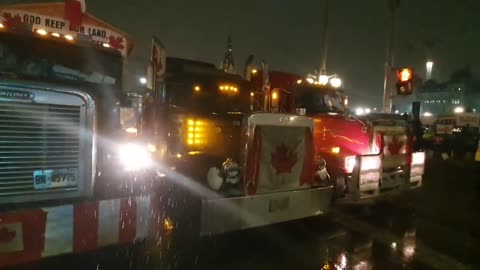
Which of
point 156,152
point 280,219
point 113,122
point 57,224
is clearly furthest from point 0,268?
point 156,152

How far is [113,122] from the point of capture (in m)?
4.34

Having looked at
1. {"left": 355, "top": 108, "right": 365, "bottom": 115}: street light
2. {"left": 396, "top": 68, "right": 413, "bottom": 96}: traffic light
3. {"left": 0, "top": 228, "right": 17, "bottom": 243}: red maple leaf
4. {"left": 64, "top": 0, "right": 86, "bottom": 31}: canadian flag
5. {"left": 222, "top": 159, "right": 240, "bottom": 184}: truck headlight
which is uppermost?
{"left": 64, "top": 0, "right": 86, "bottom": 31}: canadian flag

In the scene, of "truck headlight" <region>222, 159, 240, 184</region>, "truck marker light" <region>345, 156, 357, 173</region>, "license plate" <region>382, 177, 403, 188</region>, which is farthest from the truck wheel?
"license plate" <region>382, 177, 403, 188</region>

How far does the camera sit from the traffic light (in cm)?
1244

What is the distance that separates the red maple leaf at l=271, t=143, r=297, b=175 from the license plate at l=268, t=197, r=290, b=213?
1.61ft

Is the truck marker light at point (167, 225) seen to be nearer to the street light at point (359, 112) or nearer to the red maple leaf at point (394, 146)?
the red maple leaf at point (394, 146)

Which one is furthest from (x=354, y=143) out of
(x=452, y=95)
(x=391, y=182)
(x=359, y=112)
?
(x=452, y=95)

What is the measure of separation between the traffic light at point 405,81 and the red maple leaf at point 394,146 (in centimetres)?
444

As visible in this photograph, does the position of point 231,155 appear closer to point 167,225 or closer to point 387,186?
point 167,225

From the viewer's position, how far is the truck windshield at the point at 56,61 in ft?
13.6

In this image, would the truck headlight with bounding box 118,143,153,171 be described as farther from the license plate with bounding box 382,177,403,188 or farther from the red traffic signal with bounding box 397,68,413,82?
the red traffic signal with bounding box 397,68,413,82

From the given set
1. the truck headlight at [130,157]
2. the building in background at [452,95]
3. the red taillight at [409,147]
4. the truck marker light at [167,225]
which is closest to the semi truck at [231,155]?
the truck marker light at [167,225]

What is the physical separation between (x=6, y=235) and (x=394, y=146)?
7.68 m

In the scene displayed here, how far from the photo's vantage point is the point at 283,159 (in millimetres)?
6395
